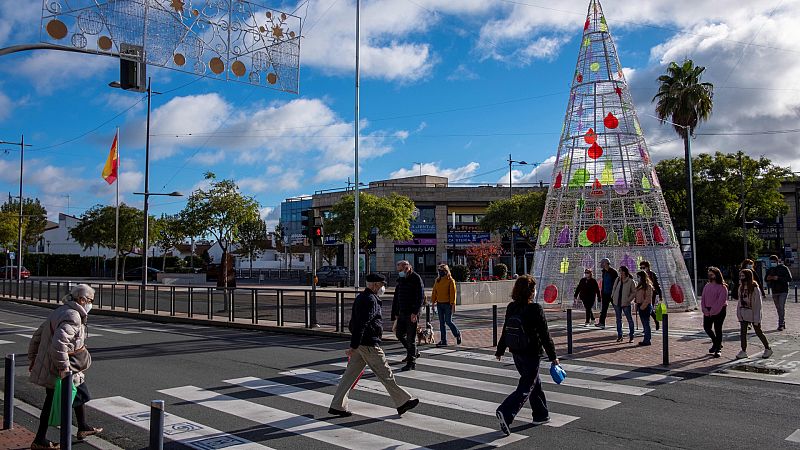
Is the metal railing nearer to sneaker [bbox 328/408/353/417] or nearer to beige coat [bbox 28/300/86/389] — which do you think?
sneaker [bbox 328/408/353/417]

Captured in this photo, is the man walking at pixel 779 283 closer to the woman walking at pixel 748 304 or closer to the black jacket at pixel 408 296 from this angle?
the woman walking at pixel 748 304

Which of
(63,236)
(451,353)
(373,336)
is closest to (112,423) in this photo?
(373,336)

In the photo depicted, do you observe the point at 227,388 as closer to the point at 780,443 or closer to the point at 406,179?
the point at 780,443

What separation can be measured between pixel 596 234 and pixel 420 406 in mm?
14611

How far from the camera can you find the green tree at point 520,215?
146ft

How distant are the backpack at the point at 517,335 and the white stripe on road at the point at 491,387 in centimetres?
184

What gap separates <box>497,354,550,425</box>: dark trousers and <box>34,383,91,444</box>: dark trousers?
4.23m

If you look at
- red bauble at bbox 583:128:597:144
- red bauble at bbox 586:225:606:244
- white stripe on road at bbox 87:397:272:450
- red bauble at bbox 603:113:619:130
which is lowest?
white stripe on road at bbox 87:397:272:450

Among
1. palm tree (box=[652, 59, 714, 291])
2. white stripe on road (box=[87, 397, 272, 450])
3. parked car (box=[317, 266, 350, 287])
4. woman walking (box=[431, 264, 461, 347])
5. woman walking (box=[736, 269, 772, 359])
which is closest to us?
white stripe on road (box=[87, 397, 272, 450])

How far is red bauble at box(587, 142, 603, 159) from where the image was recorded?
21.4 m

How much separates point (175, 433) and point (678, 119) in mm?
30645

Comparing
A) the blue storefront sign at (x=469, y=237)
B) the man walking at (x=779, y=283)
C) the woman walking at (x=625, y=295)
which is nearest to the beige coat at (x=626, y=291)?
the woman walking at (x=625, y=295)

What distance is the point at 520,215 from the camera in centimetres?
4525

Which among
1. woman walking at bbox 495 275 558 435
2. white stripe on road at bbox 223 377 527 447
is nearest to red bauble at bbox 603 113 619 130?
white stripe on road at bbox 223 377 527 447
